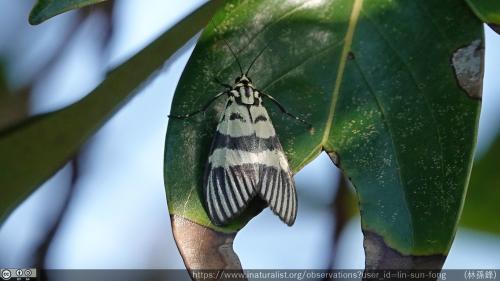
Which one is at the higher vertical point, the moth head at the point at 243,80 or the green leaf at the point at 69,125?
the moth head at the point at 243,80

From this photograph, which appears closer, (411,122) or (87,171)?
(411,122)

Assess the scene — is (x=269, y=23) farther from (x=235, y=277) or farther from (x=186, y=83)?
(x=235, y=277)

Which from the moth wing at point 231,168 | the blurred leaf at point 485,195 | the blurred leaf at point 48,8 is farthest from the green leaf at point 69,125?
the blurred leaf at point 485,195

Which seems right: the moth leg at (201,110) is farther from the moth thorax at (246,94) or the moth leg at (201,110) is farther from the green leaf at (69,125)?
the green leaf at (69,125)

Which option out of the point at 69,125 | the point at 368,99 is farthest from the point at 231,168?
the point at 69,125

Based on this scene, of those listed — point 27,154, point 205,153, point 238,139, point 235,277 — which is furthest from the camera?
point 27,154

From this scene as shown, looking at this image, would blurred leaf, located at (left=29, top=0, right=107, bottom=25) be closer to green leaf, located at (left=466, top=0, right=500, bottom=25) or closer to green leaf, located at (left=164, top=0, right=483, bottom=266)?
green leaf, located at (left=164, top=0, right=483, bottom=266)

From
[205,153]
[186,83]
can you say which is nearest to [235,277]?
[205,153]
